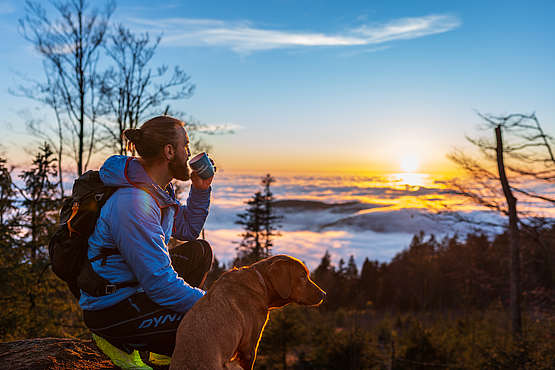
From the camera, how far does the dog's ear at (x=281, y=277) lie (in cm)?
342

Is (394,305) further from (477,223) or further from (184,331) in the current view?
(184,331)

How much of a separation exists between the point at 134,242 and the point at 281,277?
1270mm

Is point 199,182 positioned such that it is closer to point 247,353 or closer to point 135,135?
point 135,135

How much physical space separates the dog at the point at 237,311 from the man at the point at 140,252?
0.31m

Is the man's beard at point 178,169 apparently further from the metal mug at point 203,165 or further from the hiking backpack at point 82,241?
the hiking backpack at point 82,241

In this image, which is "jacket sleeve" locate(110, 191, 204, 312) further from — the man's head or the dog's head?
the dog's head

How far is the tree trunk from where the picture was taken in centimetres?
1894

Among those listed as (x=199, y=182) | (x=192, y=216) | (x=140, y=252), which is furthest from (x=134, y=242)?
(x=192, y=216)

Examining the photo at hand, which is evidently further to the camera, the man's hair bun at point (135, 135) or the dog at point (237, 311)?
the man's hair bun at point (135, 135)

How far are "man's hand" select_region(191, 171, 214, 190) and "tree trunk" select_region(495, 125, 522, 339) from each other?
64.2 feet

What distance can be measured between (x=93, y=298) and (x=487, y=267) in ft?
177

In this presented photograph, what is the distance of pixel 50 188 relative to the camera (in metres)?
15.6

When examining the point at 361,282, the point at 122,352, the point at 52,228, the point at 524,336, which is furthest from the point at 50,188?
the point at 361,282

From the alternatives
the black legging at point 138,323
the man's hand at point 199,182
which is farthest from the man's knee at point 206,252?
the black legging at point 138,323
